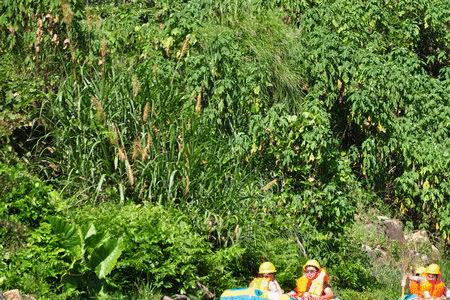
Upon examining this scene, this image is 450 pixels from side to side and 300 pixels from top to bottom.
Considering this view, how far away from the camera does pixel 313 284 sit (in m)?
13.5

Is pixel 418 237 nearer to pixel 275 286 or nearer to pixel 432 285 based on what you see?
pixel 432 285

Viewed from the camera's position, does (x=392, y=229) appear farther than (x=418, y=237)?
No

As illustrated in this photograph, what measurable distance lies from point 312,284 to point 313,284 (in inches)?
0.8

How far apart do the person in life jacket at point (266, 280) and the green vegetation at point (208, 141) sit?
0.45 m

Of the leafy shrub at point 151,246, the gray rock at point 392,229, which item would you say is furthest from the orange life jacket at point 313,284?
the gray rock at point 392,229

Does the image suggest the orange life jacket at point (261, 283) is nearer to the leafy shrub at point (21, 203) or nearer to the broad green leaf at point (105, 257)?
the broad green leaf at point (105, 257)

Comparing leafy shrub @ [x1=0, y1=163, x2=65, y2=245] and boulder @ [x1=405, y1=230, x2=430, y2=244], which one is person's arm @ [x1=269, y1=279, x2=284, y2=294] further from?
boulder @ [x1=405, y1=230, x2=430, y2=244]

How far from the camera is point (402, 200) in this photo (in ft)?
65.5

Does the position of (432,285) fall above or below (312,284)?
below

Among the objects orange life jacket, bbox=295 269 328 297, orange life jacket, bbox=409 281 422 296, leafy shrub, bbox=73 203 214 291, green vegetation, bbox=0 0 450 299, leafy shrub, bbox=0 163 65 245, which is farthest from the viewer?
orange life jacket, bbox=409 281 422 296

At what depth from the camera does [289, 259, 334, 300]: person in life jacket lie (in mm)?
13516

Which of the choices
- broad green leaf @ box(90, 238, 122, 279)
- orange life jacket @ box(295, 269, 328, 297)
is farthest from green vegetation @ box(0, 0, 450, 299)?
orange life jacket @ box(295, 269, 328, 297)

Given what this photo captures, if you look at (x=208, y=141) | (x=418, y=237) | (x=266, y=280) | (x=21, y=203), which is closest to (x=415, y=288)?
(x=418, y=237)

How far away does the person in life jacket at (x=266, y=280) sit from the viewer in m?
12.7
